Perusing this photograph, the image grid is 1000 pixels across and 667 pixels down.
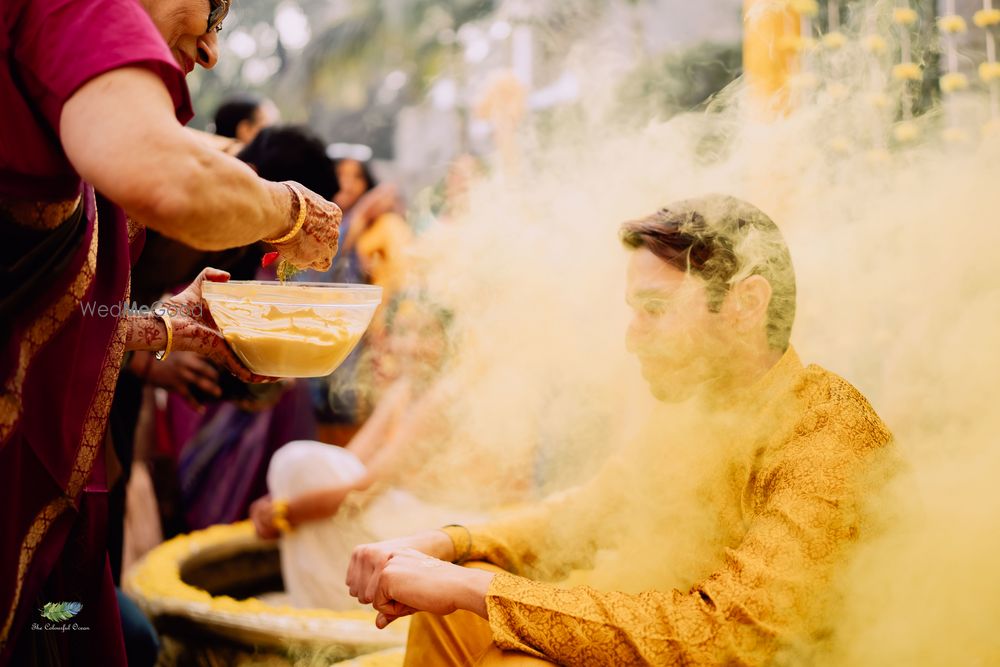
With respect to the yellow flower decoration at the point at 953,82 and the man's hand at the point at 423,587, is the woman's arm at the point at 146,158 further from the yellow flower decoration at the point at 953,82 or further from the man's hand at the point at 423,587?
the yellow flower decoration at the point at 953,82

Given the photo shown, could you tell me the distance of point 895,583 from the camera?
1919 mm

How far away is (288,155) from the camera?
370 centimetres

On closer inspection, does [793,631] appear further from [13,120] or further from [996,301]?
[13,120]

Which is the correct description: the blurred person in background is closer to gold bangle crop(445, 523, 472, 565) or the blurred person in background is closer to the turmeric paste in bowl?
the turmeric paste in bowl

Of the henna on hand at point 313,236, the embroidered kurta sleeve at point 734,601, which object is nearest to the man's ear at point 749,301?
the embroidered kurta sleeve at point 734,601

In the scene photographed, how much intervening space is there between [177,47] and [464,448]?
7.59ft

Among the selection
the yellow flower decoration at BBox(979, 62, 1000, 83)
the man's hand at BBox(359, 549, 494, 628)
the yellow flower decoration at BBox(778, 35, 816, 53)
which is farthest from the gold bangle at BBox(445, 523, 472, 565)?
the yellow flower decoration at BBox(979, 62, 1000, 83)

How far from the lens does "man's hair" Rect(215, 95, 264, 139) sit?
15.3 feet

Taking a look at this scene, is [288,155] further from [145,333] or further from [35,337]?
[35,337]

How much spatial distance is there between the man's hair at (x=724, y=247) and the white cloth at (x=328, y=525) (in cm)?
184

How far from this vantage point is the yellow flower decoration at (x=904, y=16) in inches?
116

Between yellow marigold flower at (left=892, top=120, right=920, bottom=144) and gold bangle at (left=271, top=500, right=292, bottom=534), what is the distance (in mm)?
2676

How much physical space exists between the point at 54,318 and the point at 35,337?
0.05 meters

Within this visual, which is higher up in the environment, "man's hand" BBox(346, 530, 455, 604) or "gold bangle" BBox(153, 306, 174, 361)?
"gold bangle" BBox(153, 306, 174, 361)
